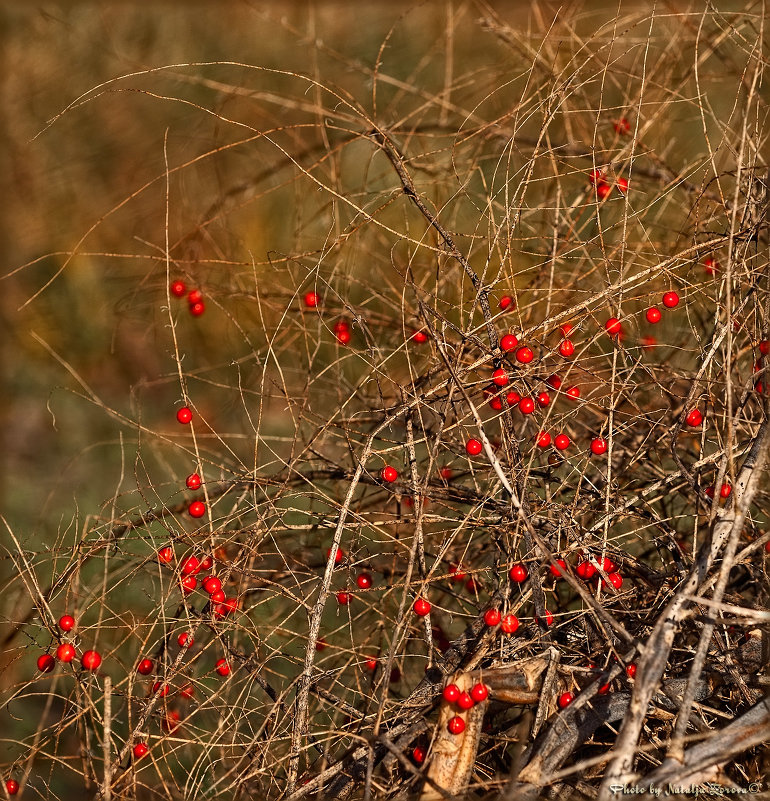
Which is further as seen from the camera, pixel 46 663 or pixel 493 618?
pixel 46 663

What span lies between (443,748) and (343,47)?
125 inches

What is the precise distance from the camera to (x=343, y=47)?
3.64 m

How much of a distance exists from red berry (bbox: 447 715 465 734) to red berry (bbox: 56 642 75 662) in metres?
0.85

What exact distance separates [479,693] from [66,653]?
917 millimetres

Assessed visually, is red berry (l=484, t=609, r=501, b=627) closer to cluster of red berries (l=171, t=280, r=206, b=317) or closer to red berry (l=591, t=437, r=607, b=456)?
red berry (l=591, t=437, r=607, b=456)

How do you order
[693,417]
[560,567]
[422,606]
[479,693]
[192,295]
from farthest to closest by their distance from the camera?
[192,295] < [693,417] < [422,606] < [479,693] < [560,567]

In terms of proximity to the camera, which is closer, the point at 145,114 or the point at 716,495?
the point at 716,495

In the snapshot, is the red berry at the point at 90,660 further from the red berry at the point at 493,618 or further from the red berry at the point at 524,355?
the red berry at the point at 524,355

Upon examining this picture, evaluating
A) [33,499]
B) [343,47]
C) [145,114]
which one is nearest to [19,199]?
[145,114]

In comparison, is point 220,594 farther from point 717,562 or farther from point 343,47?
point 343,47

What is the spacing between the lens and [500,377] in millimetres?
1636

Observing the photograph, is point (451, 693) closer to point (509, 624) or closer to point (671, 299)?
point (509, 624)

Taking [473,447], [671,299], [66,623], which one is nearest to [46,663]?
[66,623]

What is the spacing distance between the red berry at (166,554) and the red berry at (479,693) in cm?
75
